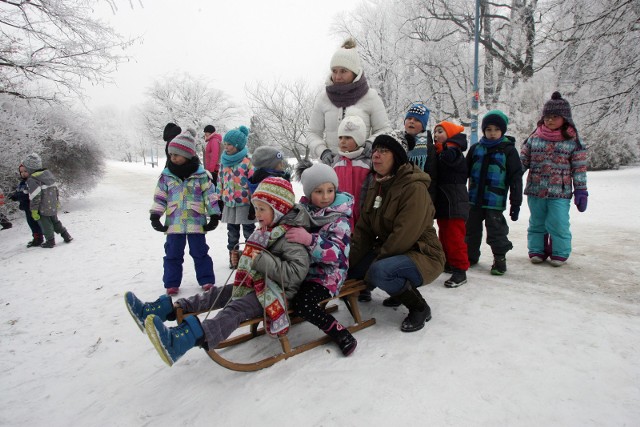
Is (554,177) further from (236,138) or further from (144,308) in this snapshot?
(144,308)

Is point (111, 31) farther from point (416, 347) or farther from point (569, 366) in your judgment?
point (569, 366)

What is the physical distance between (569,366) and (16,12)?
10660 millimetres

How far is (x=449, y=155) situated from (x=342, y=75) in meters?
1.33

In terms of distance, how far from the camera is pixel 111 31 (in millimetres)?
8516

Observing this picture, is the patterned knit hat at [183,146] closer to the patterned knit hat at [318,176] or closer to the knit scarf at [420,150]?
the patterned knit hat at [318,176]

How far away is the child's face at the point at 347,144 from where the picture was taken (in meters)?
3.46

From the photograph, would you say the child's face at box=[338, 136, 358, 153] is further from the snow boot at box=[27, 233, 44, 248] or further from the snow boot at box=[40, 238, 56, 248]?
the snow boot at box=[27, 233, 44, 248]

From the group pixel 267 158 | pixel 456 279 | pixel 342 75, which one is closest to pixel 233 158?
pixel 267 158

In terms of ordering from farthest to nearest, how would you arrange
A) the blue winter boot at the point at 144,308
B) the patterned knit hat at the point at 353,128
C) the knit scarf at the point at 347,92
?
the knit scarf at the point at 347,92, the patterned knit hat at the point at 353,128, the blue winter boot at the point at 144,308

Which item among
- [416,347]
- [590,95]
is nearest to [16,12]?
[416,347]

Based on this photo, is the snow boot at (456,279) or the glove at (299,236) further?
the snow boot at (456,279)

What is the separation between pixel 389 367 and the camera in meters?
2.36

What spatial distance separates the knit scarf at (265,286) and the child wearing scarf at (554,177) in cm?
328

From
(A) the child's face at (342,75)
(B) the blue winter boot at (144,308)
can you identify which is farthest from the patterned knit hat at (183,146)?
(B) the blue winter boot at (144,308)
